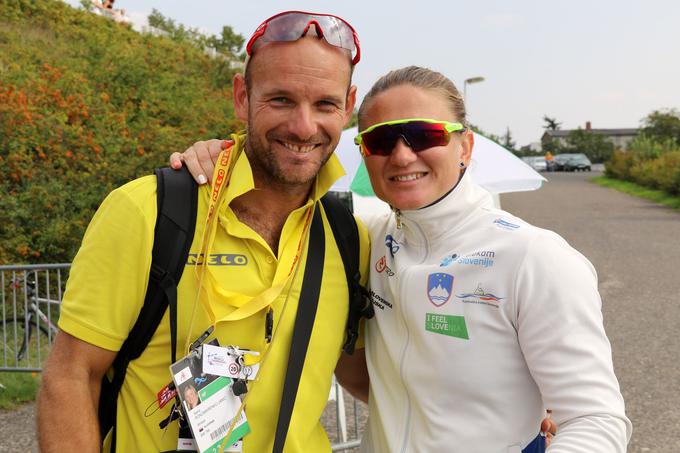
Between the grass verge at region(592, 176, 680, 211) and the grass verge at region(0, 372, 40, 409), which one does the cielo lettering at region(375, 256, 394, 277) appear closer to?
the grass verge at region(0, 372, 40, 409)

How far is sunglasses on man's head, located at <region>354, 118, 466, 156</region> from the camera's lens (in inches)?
83.4

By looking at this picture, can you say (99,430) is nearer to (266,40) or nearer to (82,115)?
(266,40)

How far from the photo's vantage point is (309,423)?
2.11m

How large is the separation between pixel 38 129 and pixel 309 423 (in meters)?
10.7

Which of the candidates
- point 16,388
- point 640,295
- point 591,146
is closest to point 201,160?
point 16,388

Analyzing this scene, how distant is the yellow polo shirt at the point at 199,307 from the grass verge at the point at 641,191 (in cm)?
2360

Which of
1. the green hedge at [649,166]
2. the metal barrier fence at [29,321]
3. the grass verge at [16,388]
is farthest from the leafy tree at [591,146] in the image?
the grass verge at [16,388]

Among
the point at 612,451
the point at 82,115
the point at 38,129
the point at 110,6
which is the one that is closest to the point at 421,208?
the point at 612,451

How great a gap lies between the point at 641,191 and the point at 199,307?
31983 millimetres

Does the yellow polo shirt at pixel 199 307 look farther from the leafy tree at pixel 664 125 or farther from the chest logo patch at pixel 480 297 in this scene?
the leafy tree at pixel 664 125

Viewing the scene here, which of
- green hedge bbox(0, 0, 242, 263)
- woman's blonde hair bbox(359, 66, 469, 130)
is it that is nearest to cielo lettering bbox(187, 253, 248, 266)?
woman's blonde hair bbox(359, 66, 469, 130)

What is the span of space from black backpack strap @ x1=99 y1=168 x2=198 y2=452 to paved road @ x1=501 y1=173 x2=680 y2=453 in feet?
14.9

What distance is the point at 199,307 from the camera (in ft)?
6.35

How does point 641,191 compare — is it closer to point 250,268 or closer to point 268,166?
point 268,166
